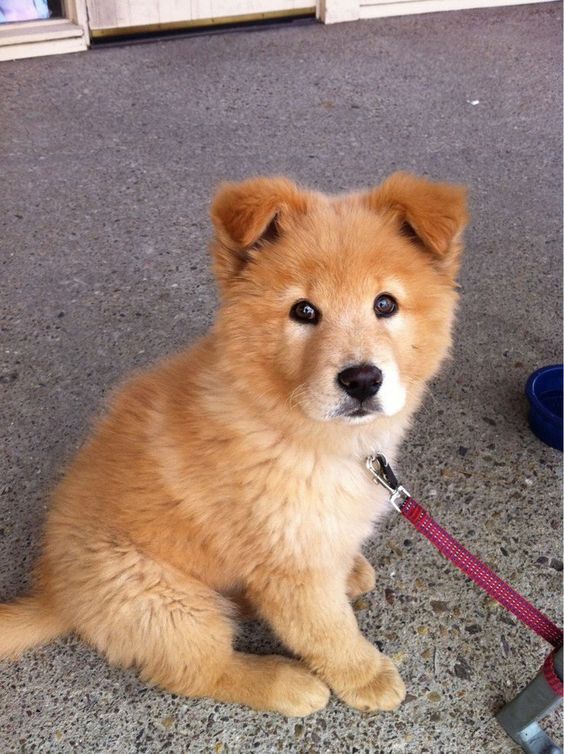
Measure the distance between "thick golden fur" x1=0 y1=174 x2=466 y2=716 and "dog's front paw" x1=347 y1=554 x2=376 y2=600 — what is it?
0.25 m

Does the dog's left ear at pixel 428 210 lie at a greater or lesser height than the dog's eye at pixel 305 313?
greater

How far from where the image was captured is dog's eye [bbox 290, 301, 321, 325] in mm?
1946

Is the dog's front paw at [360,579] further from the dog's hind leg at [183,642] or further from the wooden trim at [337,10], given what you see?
the wooden trim at [337,10]

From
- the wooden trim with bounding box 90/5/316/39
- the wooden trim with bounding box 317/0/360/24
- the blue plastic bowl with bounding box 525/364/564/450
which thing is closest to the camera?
the blue plastic bowl with bounding box 525/364/564/450

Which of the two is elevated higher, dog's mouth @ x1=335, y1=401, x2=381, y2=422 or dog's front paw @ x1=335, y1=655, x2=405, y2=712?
dog's mouth @ x1=335, y1=401, x2=381, y2=422

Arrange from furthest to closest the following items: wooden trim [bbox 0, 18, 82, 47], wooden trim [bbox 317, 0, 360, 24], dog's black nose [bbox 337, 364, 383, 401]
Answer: wooden trim [bbox 317, 0, 360, 24]
wooden trim [bbox 0, 18, 82, 47]
dog's black nose [bbox 337, 364, 383, 401]

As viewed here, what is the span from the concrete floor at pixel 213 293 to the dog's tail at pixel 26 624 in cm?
13

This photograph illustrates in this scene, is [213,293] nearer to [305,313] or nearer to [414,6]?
[305,313]

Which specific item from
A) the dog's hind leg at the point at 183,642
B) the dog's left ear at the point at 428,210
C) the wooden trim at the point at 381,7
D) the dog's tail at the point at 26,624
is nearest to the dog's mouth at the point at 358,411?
the dog's left ear at the point at 428,210

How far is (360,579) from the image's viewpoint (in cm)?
257

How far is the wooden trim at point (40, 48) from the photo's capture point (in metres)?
5.82

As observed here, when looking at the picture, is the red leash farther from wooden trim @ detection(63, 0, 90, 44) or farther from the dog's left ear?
wooden trim @ detection(63, 0, 90, 44)

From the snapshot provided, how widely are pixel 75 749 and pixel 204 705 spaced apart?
1.26 ft

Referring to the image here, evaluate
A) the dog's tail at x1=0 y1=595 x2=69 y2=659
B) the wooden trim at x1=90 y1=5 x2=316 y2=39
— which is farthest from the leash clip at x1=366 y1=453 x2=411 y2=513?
the wooden trim at x1=90 y1=5 x2=316 y2=39
